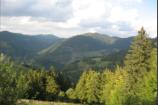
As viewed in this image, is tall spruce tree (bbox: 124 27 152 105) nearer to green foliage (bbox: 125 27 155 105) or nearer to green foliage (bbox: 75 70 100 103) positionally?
green foliage (bbox: 125 27 155 105)

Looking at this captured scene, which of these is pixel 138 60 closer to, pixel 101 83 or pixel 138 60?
pixel 138 60

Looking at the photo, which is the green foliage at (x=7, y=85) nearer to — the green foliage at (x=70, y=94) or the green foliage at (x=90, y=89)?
the green foliage at (x=90, y=89)

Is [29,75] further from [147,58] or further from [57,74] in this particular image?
[147,58]

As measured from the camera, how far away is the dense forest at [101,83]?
2984 centimetres

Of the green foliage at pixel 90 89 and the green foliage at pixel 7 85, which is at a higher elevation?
the green foliage at pixel 7 85

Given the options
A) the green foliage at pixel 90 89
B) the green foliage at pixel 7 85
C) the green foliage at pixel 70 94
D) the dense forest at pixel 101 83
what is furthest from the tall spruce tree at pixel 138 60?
the green foliage at pixel 70 94

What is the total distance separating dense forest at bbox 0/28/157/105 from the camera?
29.8 metres

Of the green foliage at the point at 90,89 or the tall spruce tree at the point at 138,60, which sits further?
the green foliage at the point at 90,89

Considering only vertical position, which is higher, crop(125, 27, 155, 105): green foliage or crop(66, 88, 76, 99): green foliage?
crop(125, 27, 155, 105): green foliage

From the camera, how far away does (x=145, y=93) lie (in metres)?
60.2

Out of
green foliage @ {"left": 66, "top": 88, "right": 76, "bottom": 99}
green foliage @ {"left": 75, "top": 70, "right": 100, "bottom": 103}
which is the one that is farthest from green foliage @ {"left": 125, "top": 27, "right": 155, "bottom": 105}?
green foliage @ {"left": 66, "top": 88, "right": 76, "bottom": 99}

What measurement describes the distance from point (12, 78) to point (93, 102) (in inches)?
3509

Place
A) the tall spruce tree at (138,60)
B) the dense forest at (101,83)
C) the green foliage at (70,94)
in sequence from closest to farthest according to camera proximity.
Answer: the dense forest at (101,83)
the tall spruce tree at (138,60)
the green foliage at (70,94)

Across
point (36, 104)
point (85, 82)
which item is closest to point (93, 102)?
point (85, 82)
